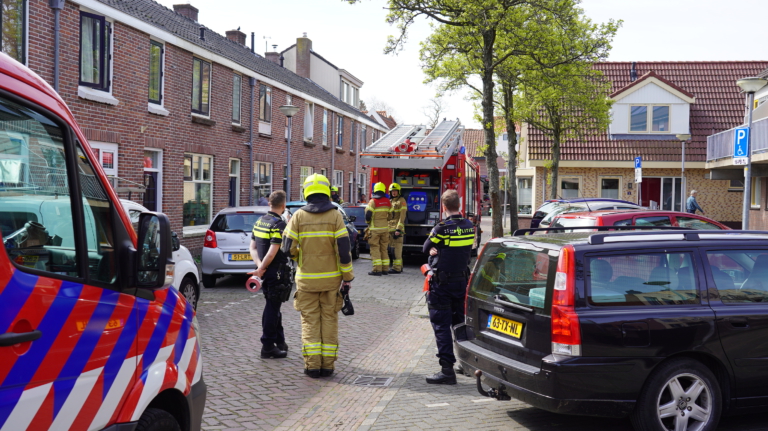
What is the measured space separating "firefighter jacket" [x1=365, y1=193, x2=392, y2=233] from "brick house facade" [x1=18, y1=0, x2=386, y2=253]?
5.17 m

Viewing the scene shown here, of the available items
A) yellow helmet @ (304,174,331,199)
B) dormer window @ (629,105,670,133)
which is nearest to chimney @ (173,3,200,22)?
dormer window @ (629,105,670,133)

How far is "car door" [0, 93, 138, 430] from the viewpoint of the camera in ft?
7.79

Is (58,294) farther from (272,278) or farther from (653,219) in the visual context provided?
(653,219)

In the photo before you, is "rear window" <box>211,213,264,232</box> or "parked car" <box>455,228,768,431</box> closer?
"parked car" <box>455,228,768,431</box>

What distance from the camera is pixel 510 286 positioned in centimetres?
538

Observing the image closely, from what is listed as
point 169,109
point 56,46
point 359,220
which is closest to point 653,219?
point 359,220

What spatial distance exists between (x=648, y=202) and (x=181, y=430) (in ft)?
104

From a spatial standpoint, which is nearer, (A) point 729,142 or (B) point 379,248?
(B) point 379,248

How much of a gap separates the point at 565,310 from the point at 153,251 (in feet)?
9.32

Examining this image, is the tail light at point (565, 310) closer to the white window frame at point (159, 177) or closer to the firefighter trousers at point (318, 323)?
the firefighter trousers at point (318, 323)

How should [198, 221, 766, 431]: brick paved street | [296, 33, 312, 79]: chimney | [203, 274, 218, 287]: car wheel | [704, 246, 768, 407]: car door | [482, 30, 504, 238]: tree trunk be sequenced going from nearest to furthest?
[704, 246, 768, 407]: car door < [198, 221, 766, 431]: brick paved street < [203, 274, 218, 287]: car wheel < [482, 30, 504, 238]: tree trunk < [296, 33, 312, 79]: chimney

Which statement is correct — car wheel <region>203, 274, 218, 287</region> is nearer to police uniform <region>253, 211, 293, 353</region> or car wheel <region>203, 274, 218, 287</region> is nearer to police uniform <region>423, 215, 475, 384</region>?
police uniform <region>253, 211, 293, 353</region>

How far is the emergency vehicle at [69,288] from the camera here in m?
2.41

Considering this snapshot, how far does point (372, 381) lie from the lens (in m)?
6.75
